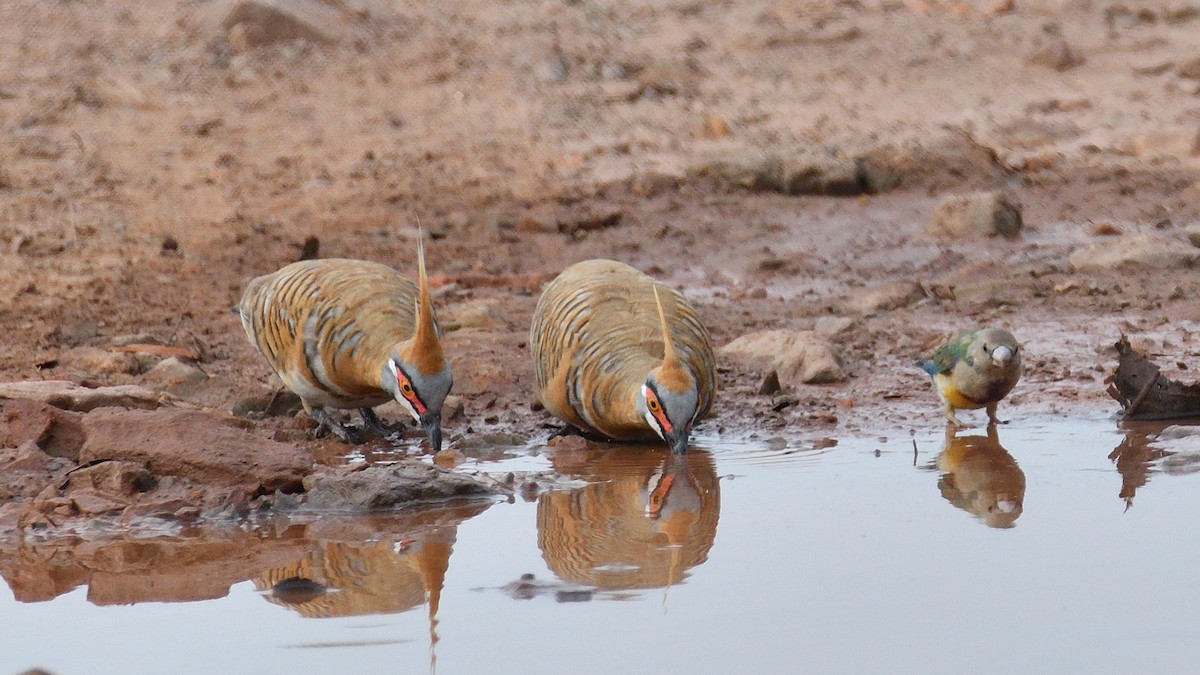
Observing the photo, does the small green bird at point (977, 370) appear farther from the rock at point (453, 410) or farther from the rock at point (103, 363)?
the rock at point (103, 363)

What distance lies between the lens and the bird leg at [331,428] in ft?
23.1

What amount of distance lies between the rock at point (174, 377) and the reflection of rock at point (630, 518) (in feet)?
6.83

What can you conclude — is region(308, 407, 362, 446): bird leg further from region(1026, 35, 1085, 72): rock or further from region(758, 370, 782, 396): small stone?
region(1026, 35, 1085, 72): rock

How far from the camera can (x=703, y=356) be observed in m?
6.52

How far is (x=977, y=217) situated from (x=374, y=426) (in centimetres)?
471

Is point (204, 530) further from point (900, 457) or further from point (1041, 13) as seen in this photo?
point (1041, 13)

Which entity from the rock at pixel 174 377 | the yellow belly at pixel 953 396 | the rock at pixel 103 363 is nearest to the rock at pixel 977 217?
the yellow belly at pixel 953 396

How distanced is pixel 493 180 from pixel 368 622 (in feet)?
25.9

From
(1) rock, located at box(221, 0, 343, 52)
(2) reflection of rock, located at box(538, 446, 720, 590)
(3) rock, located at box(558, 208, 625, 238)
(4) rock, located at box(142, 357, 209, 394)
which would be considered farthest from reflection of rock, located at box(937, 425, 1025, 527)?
(1) rock, located at box(221, 0, 343, 52)

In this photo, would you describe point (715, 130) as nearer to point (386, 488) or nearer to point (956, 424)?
point (956, 424)

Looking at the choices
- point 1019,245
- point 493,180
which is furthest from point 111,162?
point 1019,245

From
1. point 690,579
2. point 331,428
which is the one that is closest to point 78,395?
point 331,428

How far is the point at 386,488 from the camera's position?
559 cm

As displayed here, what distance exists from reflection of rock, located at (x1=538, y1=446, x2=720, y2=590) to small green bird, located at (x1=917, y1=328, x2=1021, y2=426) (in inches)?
41.0
